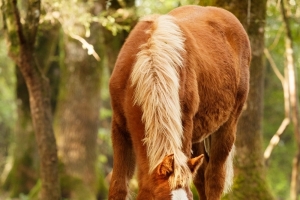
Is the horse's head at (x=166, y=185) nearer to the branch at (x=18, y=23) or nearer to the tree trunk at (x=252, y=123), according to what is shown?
the branch at (x=18, y=23)

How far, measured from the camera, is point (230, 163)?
699 cm

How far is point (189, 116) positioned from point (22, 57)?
2750 millimetres

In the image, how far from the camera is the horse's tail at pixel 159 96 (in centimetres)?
458

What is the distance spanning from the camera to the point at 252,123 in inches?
316

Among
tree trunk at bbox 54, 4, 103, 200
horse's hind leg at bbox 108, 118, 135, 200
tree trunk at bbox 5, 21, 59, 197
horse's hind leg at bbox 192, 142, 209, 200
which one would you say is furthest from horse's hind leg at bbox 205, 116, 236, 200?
tree trunk at bbox 5, 21, 59, 197

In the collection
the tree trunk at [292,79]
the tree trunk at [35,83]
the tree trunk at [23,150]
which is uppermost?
the tree trunk at [35,83]

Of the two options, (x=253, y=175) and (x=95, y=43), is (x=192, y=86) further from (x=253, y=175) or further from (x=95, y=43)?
(x=95, y=43)

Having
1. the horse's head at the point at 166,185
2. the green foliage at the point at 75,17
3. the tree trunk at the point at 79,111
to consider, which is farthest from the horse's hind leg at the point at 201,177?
the tree trunk at the point at 79,111

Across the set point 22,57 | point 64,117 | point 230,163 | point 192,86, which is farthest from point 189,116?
point 64,117

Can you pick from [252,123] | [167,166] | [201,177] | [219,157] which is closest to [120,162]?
[167,166]

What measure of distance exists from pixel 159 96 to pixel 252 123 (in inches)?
141

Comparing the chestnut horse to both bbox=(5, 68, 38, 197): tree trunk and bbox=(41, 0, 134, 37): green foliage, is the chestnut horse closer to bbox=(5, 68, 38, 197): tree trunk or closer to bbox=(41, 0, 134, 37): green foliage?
bbox=(41, 0, 134, 37): green foliage

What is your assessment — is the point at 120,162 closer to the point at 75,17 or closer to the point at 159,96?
the point at 159,96

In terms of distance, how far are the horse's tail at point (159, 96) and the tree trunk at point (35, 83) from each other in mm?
2402
